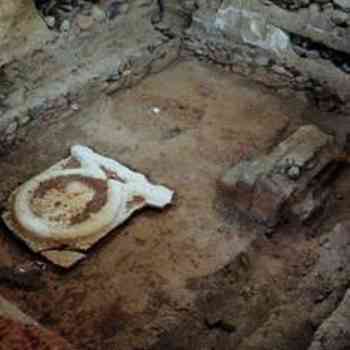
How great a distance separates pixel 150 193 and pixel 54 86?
128 cm

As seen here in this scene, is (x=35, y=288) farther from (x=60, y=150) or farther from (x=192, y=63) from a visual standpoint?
(x=192, y=63)

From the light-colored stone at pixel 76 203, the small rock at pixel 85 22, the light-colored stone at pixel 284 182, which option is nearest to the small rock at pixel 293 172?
the light-colored stone at pixel 284 182

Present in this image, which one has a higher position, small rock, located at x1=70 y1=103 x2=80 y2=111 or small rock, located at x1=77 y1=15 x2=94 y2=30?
small rock, located at x1=77 y1=15 x2=94 y2=30

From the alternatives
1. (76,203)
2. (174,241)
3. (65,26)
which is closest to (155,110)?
(65,26)

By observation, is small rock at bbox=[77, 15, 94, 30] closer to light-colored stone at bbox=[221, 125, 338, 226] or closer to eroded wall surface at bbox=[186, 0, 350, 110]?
eroded wall surface at bbox=[186, 0, 350, 110]

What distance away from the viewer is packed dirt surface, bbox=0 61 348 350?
12.0 feet

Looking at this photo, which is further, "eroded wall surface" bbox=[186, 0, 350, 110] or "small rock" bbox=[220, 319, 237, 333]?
"eroded wall surface" bbox=[186, 0, 350, 110]

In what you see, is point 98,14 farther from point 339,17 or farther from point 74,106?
point 339,17

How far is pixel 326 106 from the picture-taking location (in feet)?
17.5

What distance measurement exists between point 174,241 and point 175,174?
2.25ft

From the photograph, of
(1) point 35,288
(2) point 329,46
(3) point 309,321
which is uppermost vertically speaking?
(2) point 329,46

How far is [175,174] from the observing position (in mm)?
4703

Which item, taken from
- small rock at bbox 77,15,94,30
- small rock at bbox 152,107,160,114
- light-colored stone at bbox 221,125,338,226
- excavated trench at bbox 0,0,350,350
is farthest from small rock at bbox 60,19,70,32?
light-colored stone at bbox 221,125,338,226

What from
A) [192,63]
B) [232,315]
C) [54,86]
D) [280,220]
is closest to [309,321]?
[232,315]
